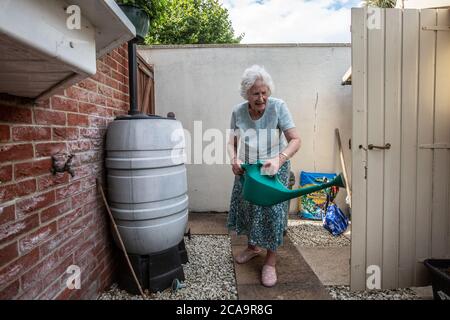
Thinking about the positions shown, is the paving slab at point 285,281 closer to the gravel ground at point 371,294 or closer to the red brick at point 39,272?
the gravel ground at point 371,294

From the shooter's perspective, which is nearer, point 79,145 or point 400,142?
point 79,145

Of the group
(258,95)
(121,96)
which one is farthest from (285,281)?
(121,96)

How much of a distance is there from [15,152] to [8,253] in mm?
391

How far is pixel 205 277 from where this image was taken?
2.06 m

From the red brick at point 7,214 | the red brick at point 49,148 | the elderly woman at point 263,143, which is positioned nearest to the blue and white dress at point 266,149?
the elderly woman at point 263,143

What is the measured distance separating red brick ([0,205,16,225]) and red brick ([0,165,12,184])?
0.34ft

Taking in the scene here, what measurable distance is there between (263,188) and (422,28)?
4.98 ft

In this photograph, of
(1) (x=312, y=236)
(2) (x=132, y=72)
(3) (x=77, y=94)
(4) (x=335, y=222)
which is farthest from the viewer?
(4) (x=335, y=222)

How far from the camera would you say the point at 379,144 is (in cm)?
180

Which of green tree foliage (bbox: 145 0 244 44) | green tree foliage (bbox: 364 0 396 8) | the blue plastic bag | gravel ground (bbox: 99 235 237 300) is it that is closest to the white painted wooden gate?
gravel ground (bbox: 99 235 237 300)

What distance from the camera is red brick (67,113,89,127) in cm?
146

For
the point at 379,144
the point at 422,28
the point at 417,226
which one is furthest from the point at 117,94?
the point at 417,226

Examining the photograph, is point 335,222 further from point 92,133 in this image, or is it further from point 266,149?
point 92,133

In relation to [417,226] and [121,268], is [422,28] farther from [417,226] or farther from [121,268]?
[121,268]
